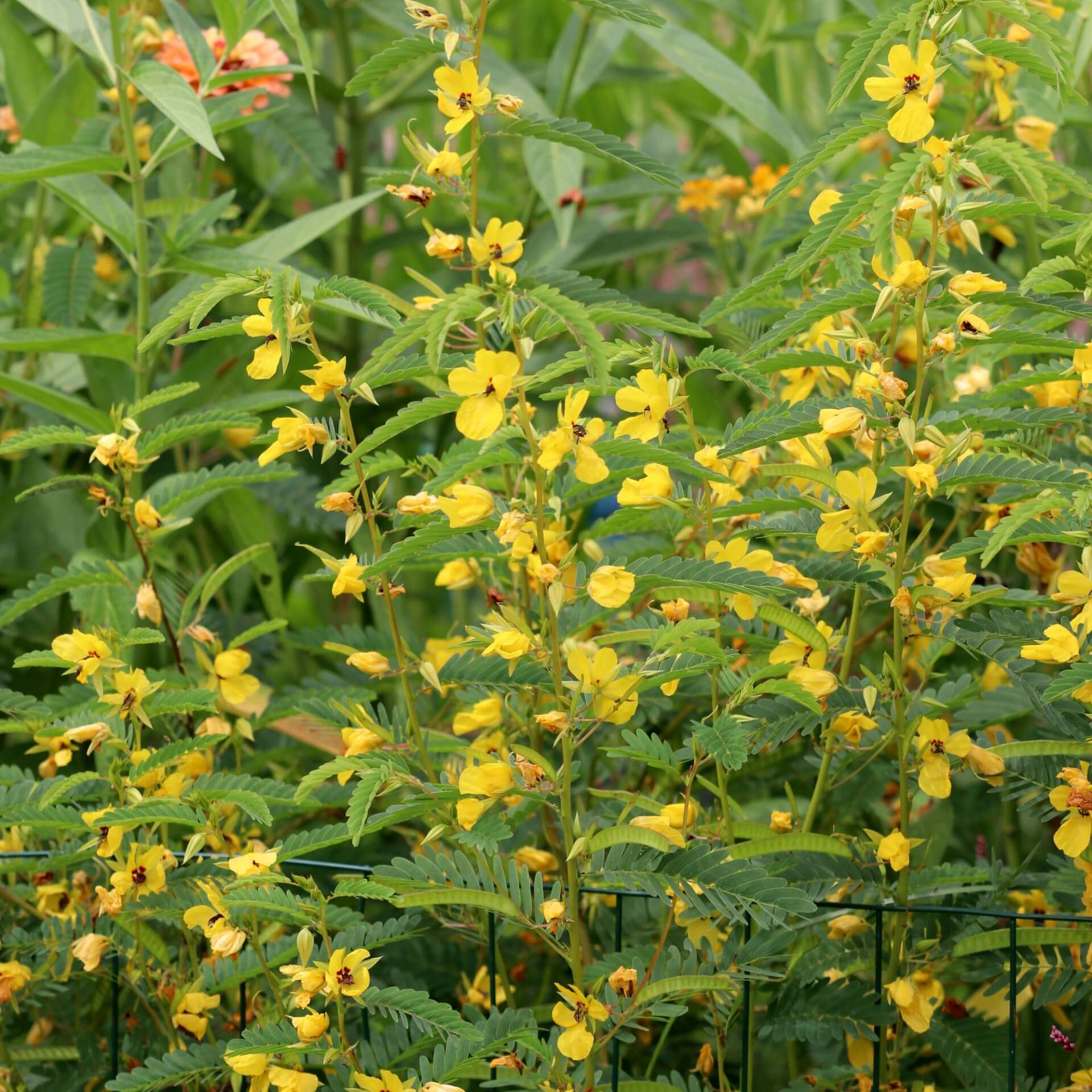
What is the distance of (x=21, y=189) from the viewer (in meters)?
1.51

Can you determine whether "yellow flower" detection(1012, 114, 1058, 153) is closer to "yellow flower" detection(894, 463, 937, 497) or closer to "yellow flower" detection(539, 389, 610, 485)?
"yellow flower" detection(894, 463, 937, 497)

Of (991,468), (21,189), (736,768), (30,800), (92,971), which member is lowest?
(92,971)

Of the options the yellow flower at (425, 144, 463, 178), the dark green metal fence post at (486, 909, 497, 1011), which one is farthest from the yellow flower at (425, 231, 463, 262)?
the dark green metal fence post at (486, 909, 497, 1011)

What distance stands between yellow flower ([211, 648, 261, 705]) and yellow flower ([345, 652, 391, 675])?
20 cm

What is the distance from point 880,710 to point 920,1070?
357 millimetres

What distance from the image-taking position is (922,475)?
716 millimetres

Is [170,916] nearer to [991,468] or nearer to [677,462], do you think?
[677,462]

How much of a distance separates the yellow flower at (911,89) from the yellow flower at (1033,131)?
46cm

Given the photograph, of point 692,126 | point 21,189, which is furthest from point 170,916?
point 692,126

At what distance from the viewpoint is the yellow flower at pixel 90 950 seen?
2.74ft

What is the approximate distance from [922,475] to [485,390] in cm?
25

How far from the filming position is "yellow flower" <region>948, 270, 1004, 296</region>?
0.74 m

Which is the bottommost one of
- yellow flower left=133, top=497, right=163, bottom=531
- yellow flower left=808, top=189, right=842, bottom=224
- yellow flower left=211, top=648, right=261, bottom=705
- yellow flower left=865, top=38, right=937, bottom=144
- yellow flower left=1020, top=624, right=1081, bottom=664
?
yellow flower left=211, top=648, right=261, bottom=705

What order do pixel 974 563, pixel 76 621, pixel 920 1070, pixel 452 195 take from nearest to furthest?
pixel 452 195, pixel 920 1070, pixel 974 563, pixel 76 621
